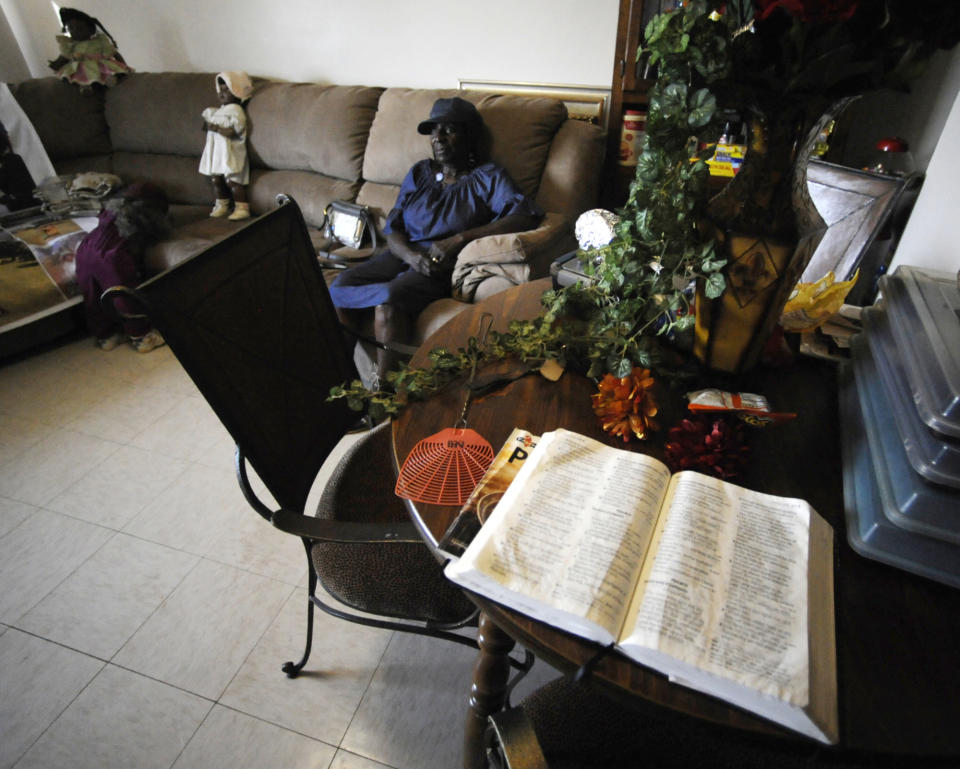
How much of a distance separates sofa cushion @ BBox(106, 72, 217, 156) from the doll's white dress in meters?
0.16

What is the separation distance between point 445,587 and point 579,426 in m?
0.41

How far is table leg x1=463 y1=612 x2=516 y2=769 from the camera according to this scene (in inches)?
29.5

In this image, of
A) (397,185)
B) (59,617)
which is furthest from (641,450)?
(397,185)

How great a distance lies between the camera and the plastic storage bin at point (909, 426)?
0.51 m

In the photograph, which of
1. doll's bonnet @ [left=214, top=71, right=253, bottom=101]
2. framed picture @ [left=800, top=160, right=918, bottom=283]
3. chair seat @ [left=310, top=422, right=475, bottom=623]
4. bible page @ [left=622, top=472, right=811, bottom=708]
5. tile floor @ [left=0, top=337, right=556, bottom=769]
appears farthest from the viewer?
doll's bonnet @ [left=214, top=71, right=253, bottom=101]

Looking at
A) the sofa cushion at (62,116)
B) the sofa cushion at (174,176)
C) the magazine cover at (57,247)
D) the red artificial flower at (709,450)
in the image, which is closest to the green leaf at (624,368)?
the red artificial flower at (709,450)

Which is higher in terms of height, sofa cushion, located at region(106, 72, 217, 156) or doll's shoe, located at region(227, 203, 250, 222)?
sofa cushion, located at region(106, 72, 217, 156)

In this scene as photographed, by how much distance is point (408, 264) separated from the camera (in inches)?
87.4

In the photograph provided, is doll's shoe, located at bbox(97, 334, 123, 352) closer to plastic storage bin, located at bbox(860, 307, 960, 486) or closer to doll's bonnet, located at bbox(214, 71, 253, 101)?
doll's bonnet, located at bbox(214, 71, 253, 101)

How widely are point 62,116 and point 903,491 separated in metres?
4.54

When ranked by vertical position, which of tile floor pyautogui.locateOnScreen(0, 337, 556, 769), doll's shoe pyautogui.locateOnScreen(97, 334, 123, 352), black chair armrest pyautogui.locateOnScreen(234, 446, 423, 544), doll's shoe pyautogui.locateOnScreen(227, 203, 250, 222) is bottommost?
tile floor pyautogui.locateOnScreen(0, 337, 556, 769)

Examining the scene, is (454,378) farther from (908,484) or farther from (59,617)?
(59,617)

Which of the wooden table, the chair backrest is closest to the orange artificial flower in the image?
the wooden table

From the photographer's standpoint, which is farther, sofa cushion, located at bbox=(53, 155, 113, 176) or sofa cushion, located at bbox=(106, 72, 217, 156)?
sofa cushion, located at bbox=(53, 155, 113, 176)
